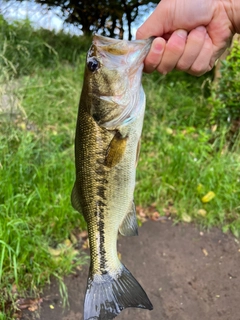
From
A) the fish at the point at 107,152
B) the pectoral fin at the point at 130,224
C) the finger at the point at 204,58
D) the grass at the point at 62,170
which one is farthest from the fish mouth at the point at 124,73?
the grass at the point at 62,170

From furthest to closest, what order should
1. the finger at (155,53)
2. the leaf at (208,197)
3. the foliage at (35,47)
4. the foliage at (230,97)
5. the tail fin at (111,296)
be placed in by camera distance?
the foliage at (35,47) → the foliage at (230,97) → the leaf at (208,197) → the tail fin at (111,296) → the finger at (155,53)

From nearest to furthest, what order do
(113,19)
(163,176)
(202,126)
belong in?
(163,176)
(202,126)
(113,19)

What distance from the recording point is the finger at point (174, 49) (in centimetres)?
169

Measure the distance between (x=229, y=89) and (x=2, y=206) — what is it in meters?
3.43

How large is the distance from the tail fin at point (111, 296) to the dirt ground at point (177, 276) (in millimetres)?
1251

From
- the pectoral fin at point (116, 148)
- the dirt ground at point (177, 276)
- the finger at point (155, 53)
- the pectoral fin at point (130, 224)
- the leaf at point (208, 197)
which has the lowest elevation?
the dirt ground at point (177, 276)

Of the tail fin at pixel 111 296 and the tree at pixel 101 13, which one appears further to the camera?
the tree at pixel 101 13

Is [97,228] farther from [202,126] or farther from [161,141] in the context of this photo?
[202,126]

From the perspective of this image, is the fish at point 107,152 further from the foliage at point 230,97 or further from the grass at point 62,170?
the foliage at point 230,97

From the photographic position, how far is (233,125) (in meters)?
4.87

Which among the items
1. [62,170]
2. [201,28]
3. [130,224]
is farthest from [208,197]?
[201,28]

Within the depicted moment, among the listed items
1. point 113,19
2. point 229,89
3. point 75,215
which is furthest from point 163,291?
point 113,19

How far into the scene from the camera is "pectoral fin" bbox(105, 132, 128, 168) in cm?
162

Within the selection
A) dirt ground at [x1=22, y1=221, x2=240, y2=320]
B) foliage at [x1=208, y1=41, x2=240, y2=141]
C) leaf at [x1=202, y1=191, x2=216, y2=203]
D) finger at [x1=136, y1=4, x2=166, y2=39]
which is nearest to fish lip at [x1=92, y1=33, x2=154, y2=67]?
finger at [x1=136, y1=4, x2=166, y2=39]
